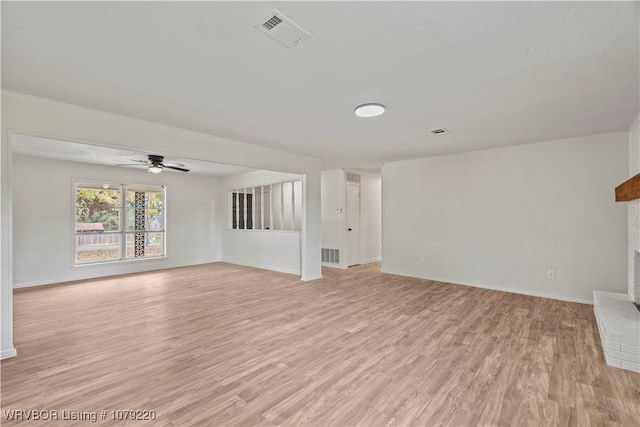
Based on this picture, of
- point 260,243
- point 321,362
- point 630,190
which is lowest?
point 321,362

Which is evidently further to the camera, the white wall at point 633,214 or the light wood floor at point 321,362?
the white wall at point 633,214

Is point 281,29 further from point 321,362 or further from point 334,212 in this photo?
point 334,212

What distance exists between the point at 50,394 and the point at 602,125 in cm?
644

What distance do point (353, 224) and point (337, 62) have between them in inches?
221

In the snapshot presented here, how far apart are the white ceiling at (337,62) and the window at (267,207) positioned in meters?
3.39

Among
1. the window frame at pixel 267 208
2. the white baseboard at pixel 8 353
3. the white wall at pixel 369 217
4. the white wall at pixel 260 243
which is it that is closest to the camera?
the white baseboard at pixel 8 353

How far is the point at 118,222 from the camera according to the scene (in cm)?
679

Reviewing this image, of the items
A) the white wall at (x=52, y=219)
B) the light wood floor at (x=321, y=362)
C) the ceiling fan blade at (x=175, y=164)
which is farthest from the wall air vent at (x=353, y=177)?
the white wall at (x=52, y=219)

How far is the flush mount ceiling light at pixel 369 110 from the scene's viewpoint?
302 cm

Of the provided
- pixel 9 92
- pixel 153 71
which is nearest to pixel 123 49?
pixel 153 71

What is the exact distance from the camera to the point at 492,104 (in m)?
3.03

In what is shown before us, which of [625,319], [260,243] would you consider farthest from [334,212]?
[625,319]

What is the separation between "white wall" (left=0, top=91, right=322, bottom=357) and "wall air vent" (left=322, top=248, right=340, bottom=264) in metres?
3.03

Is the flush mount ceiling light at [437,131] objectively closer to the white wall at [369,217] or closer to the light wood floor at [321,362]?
the light wood floor at [321,362]
